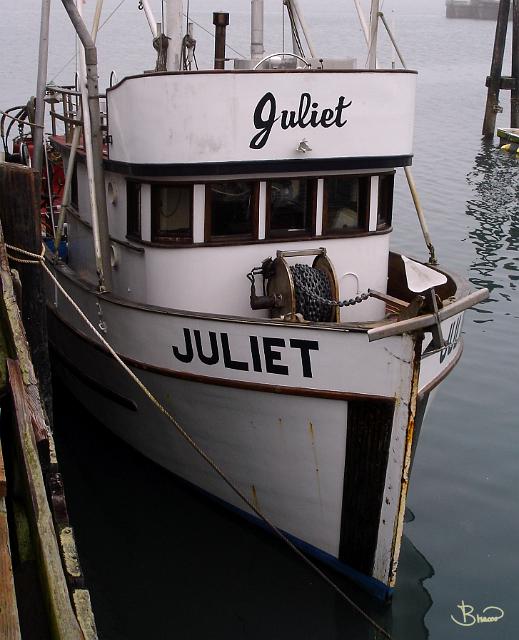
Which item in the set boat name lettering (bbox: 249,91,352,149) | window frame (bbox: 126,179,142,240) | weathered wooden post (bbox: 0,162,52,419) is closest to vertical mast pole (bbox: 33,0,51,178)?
window frame (bbox: 126,179,142,240)

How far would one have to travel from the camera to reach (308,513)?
7.54m

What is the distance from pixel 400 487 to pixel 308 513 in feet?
3.06

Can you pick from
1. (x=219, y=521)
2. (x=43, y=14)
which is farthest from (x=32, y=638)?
(x=43, y=14)

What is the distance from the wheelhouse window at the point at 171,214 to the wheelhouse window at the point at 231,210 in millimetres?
190

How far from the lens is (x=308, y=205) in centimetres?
818

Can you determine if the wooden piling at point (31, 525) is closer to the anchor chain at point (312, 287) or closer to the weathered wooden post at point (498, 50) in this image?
the anchor chain at point (312, 287)

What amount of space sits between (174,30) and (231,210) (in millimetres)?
1727

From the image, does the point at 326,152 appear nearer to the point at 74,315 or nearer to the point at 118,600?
the point at 74,315

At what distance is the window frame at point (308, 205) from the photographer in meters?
7.98

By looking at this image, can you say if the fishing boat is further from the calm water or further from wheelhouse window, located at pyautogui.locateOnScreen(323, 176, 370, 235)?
the calm water

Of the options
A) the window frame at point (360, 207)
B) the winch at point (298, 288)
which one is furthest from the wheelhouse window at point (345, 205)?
the winch at point (298, 288)

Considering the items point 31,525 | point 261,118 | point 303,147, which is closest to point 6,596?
Result: point 31,525

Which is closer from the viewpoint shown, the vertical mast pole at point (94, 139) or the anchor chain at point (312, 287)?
the anchor chain at point (312, 287)

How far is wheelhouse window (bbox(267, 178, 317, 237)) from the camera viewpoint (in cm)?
806
